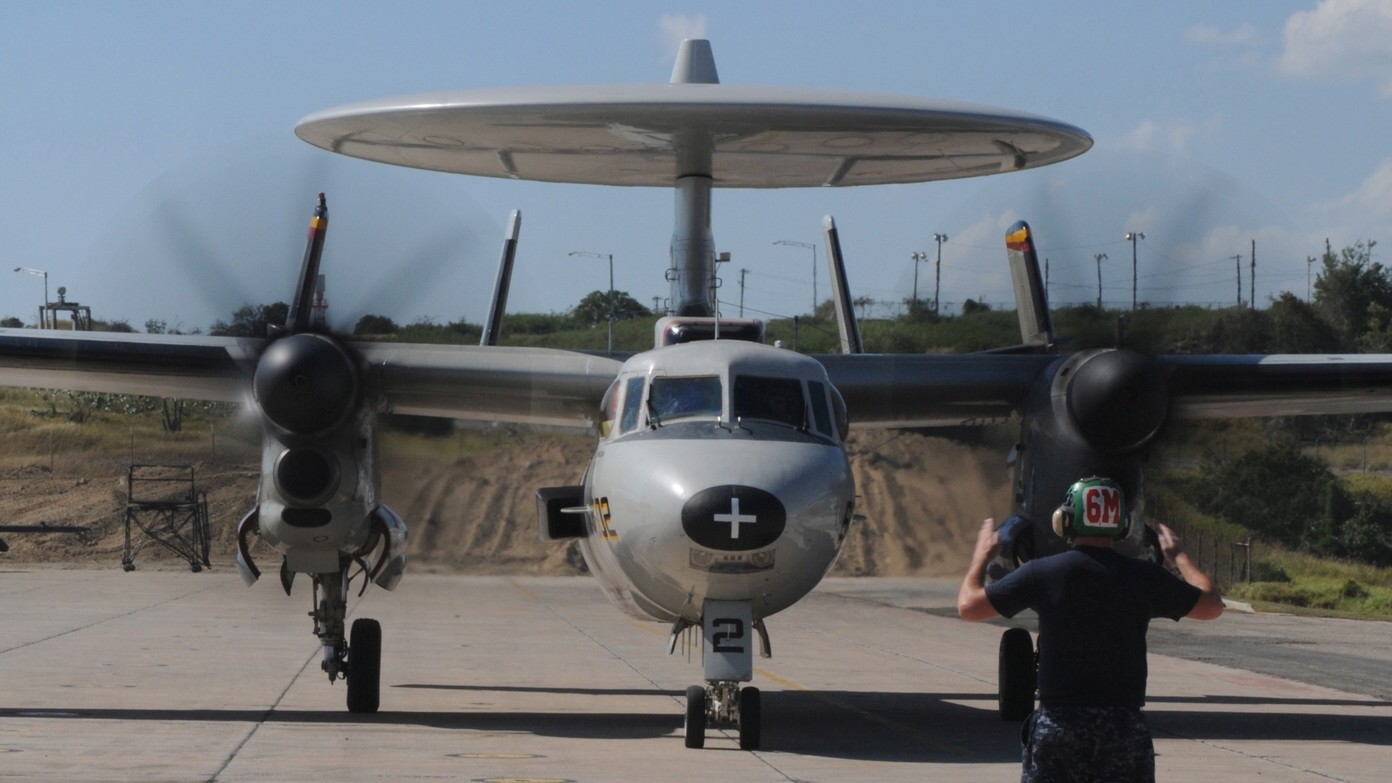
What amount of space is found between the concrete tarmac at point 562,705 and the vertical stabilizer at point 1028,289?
396 cm

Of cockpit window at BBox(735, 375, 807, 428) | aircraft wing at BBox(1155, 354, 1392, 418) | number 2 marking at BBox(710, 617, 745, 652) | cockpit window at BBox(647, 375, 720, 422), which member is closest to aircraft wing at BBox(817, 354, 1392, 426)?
aircraft wing at BBox(1155, 354, 1392, 418)

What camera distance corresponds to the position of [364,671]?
50.6ft

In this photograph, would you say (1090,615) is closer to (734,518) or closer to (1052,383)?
(734,518)

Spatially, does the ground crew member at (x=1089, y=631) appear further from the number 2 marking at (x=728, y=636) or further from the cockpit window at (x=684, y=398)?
the cockpit window at (x=684, y=398)

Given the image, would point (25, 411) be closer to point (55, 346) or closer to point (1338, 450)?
point (1338, 450)

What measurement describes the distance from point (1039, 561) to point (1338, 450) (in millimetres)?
61813

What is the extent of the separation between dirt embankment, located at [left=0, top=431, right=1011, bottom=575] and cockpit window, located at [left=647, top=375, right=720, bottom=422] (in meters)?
28.3

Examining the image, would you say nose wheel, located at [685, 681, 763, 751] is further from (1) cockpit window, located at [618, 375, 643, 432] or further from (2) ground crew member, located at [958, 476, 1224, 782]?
(2) ground crew member, located at [958, 476, 1224, 782]

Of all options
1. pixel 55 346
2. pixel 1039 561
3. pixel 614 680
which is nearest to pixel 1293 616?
pixel 614 680

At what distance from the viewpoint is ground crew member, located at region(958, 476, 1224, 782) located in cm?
669

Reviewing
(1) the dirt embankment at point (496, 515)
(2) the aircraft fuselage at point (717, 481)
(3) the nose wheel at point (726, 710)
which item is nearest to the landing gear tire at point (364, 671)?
(2) the aircraft fuselage at point (717, 481)

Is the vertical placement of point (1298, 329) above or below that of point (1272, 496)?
above

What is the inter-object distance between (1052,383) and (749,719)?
16.9 feet

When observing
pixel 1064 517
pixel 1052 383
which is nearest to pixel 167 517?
pixel 1052 383
